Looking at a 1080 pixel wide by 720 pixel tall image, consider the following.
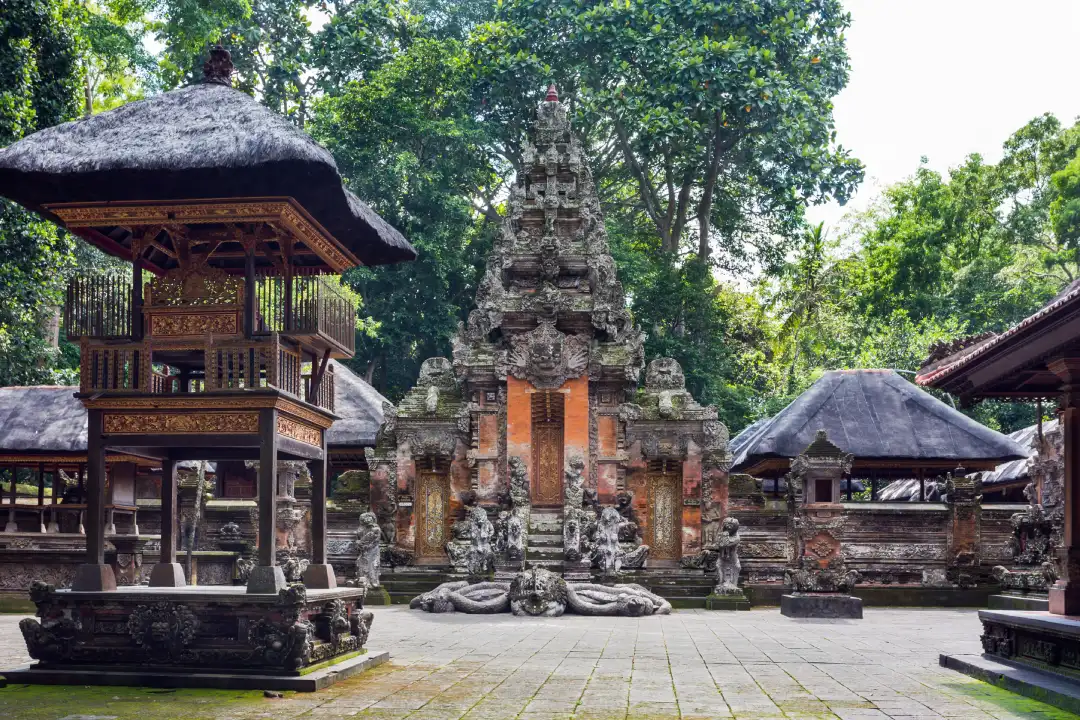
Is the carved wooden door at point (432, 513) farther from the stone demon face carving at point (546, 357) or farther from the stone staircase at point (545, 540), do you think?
the stone demon face carving at point (546, 357)

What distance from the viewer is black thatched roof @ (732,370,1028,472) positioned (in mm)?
25719

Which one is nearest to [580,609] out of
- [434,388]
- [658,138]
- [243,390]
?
[434,388]

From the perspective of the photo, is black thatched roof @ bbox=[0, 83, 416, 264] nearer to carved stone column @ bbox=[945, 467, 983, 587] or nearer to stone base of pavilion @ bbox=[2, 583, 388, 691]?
stone base of pavilion @ bbox=[2, 583, 388, 691]

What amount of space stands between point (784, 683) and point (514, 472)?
12.6 metres

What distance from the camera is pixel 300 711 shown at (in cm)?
850

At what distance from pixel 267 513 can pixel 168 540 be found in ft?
8.70

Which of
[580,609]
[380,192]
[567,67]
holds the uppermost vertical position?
[567,67]

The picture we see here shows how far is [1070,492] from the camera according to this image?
36.4 feet

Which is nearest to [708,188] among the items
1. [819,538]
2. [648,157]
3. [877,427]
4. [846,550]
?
[648,157]

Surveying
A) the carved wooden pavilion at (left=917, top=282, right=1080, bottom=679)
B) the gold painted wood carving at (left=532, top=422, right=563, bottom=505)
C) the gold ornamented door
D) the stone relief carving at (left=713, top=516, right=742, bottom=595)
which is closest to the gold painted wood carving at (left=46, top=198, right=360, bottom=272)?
the carved wooden pavilion at (left=917, top=282, right=1080, bottom=679)

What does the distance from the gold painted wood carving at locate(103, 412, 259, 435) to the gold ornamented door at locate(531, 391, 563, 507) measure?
13.3 m

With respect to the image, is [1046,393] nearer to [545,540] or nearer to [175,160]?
[175,160]

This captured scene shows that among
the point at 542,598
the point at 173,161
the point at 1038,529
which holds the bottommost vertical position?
the point at 542,598

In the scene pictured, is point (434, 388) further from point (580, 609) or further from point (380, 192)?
point (380, 192)
